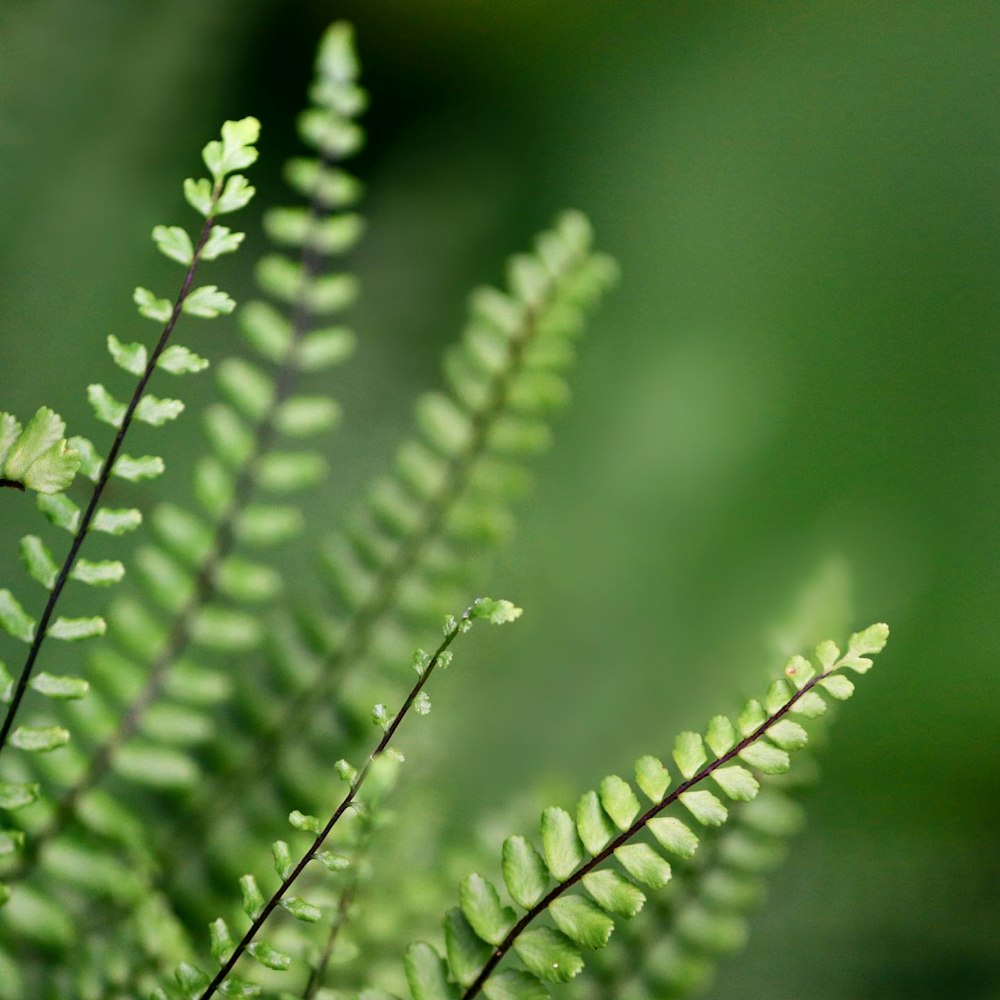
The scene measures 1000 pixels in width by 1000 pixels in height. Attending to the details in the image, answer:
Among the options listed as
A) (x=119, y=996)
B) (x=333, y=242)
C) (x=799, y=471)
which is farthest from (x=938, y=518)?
(x=119, y=996)

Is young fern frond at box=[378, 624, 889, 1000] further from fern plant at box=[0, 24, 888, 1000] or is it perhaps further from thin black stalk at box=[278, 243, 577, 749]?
thin black stalk at box=[278, 243, 577, 749]

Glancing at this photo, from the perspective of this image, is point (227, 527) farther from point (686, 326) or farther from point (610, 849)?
point (686, 326)

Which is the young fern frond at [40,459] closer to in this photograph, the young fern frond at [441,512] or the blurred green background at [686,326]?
the young fern frond at [441,512]

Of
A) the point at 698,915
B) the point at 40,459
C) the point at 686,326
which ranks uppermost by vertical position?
the point at 686,326

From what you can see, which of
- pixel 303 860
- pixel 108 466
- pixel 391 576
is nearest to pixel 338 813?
pixel 303 860

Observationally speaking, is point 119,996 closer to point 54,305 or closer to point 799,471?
point 54,305

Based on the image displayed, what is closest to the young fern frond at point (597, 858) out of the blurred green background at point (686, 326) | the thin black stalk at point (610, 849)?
the thin black stalk at point (610, 849)
